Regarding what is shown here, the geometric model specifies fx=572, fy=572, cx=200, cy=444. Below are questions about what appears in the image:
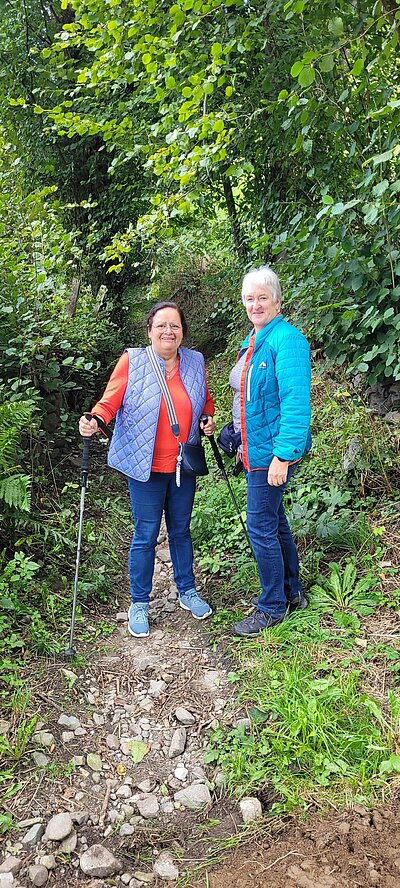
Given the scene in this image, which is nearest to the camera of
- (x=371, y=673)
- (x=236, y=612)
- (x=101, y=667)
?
(x=371, y=673)

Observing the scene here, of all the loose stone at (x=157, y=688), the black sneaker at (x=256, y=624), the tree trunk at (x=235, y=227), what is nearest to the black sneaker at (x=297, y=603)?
the black sneaker at (x=256, y=624)

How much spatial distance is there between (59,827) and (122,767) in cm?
47

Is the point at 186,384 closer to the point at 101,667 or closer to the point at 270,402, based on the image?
the point at 270,402

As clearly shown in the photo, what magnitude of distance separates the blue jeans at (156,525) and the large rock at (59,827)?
5.31ft

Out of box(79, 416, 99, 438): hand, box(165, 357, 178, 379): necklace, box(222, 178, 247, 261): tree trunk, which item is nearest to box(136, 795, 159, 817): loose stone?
box(79, 416, 99, 438): hand

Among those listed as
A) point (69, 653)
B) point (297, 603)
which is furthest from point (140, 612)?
point (297, 603)

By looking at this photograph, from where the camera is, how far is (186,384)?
3.84 metres

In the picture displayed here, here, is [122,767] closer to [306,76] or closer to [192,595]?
[192,595]

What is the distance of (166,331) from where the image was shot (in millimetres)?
3662

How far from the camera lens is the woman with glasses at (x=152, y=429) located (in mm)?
3705

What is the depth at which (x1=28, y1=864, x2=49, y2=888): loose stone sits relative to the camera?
92.3 inches

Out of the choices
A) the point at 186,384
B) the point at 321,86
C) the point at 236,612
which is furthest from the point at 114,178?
the point at 236,612

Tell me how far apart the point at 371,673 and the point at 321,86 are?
14.0ft

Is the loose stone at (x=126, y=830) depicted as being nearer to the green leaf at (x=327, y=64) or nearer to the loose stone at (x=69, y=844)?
the loose stone at (x=69, y=844)
